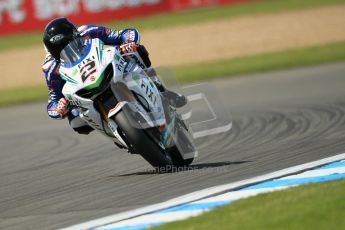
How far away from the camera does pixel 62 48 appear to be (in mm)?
8602

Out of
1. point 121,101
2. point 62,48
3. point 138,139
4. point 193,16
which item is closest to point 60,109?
point 62,48

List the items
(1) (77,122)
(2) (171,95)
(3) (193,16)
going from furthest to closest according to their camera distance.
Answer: (3) (193,16) → (1) (77,122) → (2) (171,95)

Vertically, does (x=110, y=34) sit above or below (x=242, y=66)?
above

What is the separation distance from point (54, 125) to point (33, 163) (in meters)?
4.56

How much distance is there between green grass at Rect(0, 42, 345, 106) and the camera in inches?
789

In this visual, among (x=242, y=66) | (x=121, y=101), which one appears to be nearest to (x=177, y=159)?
(x=121, y=101)

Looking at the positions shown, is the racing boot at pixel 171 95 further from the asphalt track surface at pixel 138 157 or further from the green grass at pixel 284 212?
the green grass at pixel 284 212

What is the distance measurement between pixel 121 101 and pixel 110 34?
129 centimetres

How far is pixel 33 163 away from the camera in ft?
35.6

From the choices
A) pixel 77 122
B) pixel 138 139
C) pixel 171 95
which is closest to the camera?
pixel 138 139

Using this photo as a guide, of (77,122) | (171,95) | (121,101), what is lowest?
(77,122)

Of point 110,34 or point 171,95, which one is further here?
point 110,34

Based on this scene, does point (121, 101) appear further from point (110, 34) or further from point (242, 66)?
point (242, 66)

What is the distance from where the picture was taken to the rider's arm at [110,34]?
9133 mm
